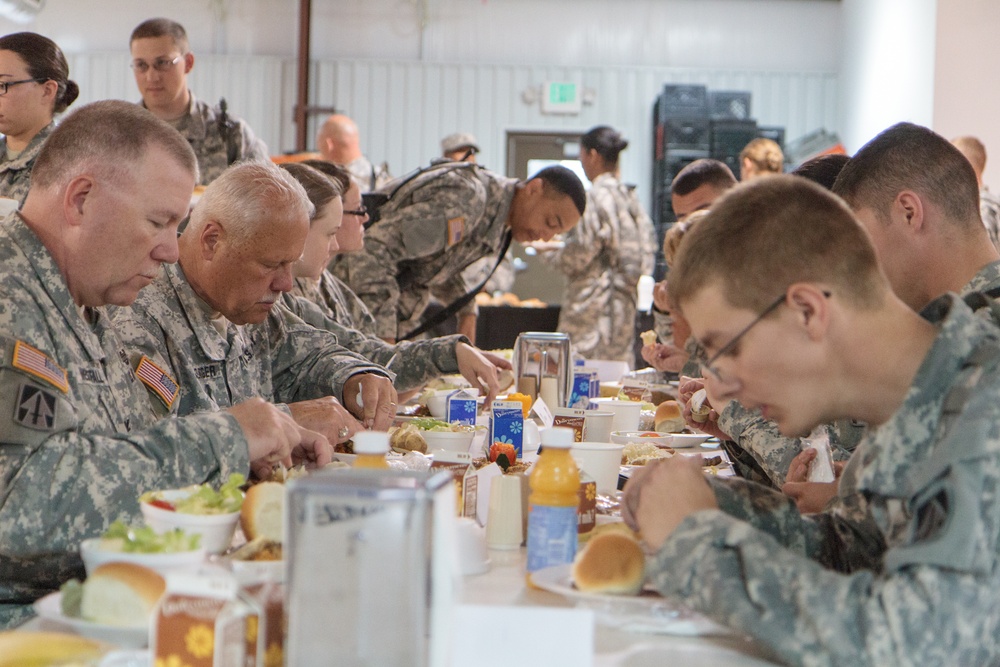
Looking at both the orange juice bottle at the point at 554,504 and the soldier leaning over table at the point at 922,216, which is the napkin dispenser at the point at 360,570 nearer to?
the orange juice bottle at the point at 554,504

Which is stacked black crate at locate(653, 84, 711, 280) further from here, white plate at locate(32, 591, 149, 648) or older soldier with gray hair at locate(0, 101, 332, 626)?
white plate at locate(32, 591, 149, 648)

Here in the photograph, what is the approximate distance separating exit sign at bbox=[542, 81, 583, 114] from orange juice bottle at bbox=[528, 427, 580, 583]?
34.2 ft

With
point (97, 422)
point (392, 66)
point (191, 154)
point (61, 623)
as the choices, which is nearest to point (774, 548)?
point (61, 623)

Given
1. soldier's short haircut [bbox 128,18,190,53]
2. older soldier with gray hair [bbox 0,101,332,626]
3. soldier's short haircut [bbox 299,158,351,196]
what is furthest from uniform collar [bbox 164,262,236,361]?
soldier's short haircut [bbox 128,18,190,53]

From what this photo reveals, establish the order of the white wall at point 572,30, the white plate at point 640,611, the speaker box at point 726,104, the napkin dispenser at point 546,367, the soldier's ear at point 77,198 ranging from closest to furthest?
the white plate at point 640,611 → the soldier's ear at point 77,198 → the napkin dispenser at point 546,367 → the speaker box at point 726,104 → the white wall at point 572,30

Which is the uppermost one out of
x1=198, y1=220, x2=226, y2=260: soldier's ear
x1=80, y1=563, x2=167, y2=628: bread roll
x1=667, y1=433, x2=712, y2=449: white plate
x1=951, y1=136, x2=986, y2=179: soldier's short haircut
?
x1=951, y1=136, x2=986, y2=179: soldier's short haircut

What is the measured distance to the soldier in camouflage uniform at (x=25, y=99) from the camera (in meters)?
4.24

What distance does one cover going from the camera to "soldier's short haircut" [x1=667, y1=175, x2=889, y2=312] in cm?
130

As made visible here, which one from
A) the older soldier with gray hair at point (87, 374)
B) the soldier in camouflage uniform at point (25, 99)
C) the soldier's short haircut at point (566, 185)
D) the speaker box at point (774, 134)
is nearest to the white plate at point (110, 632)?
the older soldier with gray hair at point (87, 374)

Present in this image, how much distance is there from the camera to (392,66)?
1167 centimetres

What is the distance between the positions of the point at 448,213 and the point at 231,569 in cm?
364

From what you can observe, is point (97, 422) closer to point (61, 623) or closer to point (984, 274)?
point (61, 623)

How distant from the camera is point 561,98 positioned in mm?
11570

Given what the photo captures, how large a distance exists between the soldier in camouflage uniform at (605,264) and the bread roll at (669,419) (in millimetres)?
4696
